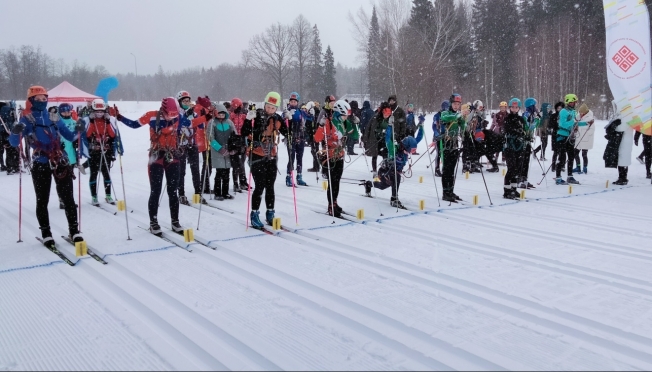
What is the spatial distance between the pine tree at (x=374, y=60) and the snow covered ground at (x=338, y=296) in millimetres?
32268

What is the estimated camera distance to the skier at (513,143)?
895cm

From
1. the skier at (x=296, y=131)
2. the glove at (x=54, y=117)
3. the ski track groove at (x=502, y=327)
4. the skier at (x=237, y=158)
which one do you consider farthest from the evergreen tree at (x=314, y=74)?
the ski track groove at (x=502, y=327)

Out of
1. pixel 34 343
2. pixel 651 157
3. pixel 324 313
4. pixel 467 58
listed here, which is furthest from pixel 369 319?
pixel 467 58

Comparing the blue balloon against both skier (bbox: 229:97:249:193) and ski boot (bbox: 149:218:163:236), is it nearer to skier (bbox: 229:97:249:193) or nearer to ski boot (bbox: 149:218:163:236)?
ski boot (bbox: 149:218:163:236)

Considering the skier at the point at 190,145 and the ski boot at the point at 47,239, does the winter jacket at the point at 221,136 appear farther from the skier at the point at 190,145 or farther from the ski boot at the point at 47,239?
the ski boot at the point at 47,239

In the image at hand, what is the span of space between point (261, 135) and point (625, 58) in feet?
29.1

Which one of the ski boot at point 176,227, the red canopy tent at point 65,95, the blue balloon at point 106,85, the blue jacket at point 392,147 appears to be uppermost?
the red canopy tent at point 65,95

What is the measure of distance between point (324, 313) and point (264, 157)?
3042mm

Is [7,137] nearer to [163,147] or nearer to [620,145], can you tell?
[163,147]

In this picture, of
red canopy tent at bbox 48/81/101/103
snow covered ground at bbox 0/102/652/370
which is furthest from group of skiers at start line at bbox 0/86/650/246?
red canopy tent at bbox 48/81/101/103

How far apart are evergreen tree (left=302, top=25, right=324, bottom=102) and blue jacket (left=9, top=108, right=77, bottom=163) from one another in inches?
2109

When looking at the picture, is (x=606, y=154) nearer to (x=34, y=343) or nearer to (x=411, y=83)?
(x=34, y=343)

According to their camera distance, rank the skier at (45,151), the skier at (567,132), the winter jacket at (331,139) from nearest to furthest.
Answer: the skier at (45,151) < the winter jacket at (331,139) < the skier at (567,132)

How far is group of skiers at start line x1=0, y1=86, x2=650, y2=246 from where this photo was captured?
5.53m
